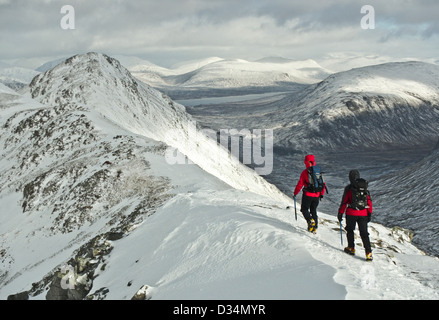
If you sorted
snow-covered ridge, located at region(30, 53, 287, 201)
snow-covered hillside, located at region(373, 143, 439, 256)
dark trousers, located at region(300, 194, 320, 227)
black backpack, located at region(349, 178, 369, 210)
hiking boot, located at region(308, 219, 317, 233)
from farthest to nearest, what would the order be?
snow-covered hillside, located at region(373, 143, 439, 256), snow-covered ridge, located at region(30, 53, 287, 201), hiking boot, located at region(308, 219, 317, 233), dark trousers, located at region(300, 194, 320, 227), black backpack, located at region(349, 178, 369, 210)

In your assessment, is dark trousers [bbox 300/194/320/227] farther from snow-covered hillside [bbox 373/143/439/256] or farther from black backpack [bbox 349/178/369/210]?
snow-covered hillside [bbox 373/143/439/256]

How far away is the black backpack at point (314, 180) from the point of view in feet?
55.4

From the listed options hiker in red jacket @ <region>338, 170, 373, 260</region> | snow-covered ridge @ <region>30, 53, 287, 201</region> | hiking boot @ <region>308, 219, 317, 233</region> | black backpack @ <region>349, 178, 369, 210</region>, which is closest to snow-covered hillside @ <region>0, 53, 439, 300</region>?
hiking boot @ <region>308, 219, 317, 233</region>

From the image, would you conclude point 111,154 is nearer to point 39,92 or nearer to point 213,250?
point 213,250

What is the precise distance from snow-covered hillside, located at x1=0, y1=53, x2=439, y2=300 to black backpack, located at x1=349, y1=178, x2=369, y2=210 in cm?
187

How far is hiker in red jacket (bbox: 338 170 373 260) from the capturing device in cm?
1478

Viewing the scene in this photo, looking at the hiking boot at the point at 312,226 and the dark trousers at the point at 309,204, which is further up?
the dark trousers at the point at 309,204

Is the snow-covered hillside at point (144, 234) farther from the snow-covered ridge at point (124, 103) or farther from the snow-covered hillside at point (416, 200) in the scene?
the snow-covered hillside at point (416, 200)

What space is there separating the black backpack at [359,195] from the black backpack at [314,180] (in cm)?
214

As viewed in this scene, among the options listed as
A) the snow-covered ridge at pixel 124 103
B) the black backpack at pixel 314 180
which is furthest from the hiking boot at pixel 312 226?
the snow-covered ridge at pixel 124 103

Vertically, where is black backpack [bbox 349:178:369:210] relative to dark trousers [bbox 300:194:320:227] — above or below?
above

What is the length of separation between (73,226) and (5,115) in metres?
45.1

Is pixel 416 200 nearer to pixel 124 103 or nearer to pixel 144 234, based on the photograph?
pixel 124 103

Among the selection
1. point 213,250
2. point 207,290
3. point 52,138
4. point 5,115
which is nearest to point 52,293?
point 213,250
